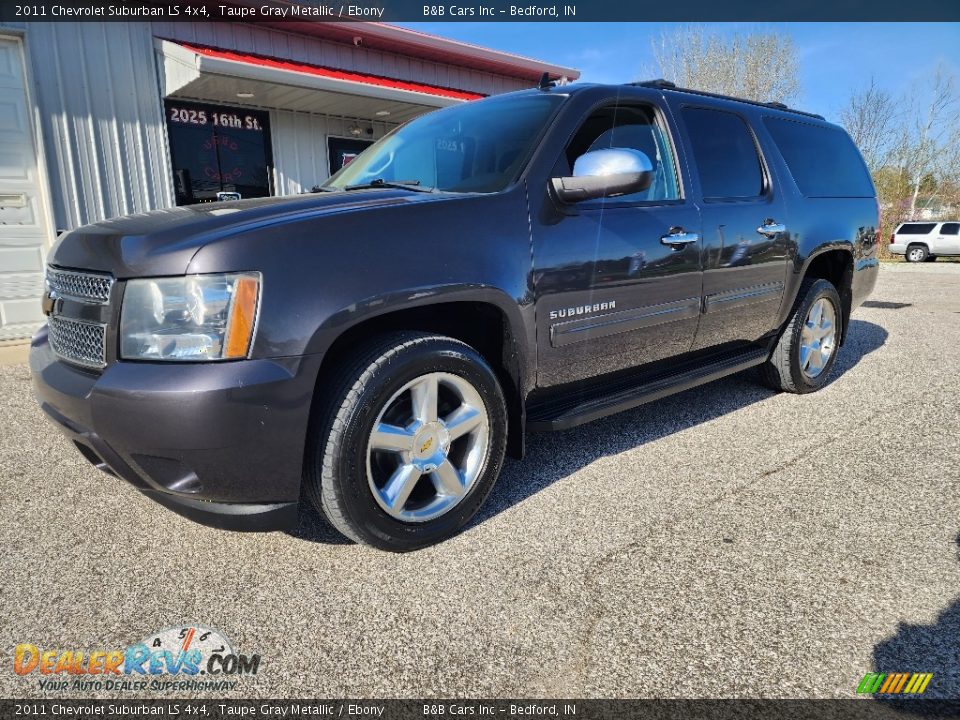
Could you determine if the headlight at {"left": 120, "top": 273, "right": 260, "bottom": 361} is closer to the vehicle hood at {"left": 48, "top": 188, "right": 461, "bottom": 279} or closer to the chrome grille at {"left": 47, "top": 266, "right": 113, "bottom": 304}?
the vehicle hood at {"left": 48, "top": 188, "right": 461, "bottom": 279}

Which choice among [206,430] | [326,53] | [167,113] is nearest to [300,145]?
[326,53]

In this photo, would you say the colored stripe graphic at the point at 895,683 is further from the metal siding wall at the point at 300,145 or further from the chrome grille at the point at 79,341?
the metal siding wall at the point at 300,145

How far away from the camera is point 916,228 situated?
2553cm

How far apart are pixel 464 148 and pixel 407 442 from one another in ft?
4.94

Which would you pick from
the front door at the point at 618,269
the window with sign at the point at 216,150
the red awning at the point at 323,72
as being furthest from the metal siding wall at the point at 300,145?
the front door at the point at 618,269

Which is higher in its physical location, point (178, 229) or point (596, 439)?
point (178, 229)

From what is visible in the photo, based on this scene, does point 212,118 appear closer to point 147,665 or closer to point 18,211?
point 18,211

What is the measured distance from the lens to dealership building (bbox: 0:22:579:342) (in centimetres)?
664

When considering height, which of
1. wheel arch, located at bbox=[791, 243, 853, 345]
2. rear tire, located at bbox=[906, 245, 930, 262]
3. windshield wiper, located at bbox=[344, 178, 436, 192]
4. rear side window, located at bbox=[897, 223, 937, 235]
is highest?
windshield wiper, located at bbox=[344, 178, 436, 192]

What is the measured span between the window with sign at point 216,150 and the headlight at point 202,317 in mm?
6357

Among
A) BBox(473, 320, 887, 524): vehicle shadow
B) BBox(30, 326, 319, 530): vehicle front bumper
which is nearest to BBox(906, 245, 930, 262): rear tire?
BBox(473, 320, 887, 524): vehicle shadow

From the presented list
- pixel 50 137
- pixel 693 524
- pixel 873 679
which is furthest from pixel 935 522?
pixel 50 137

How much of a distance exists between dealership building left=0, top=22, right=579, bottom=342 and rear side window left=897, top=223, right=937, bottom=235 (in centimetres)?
2400

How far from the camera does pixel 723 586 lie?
7.35ft
